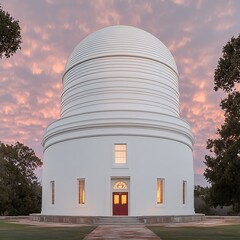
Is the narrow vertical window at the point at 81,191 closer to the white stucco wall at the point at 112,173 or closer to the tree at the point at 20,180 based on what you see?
the white stucco wall at the point at 112,173

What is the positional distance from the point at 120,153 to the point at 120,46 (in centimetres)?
1216

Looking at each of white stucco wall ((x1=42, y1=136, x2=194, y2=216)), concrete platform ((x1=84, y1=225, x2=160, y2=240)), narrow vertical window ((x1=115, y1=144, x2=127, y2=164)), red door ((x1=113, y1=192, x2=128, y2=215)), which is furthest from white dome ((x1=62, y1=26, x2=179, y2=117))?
concrete platform ((x1=84, y1=225, x2=160, y2=240))

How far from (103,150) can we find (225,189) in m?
19.2

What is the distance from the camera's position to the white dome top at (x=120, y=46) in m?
42.9

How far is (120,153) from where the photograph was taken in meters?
36.4

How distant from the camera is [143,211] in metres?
35.5

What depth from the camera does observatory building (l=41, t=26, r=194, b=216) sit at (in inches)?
1414

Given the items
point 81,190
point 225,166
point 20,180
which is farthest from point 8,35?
point 20,180

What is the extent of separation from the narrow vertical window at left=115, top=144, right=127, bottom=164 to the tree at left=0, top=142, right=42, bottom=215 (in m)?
23.1

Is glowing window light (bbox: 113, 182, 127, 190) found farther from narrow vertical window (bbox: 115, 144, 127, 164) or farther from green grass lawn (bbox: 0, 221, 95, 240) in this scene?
green grass lawn (bbox: 0, 221, 95, 240)

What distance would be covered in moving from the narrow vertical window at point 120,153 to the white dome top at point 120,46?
10.5 metres

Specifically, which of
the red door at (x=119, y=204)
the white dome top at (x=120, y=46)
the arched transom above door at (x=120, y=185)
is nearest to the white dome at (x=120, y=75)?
the white dome top at (x=120, y=46)

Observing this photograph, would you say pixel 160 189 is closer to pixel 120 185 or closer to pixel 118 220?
pixel 120 185

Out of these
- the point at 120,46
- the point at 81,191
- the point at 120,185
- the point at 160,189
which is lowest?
the point at 81,191
